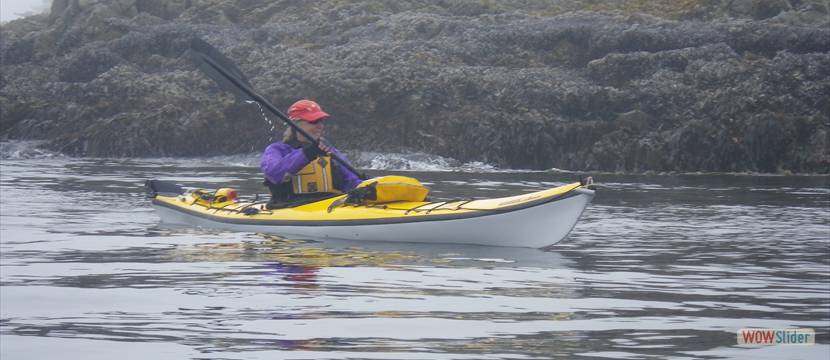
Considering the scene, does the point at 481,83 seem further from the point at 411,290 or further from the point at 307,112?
the point at 411,290

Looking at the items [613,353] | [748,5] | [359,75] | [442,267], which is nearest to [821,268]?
[442,267]

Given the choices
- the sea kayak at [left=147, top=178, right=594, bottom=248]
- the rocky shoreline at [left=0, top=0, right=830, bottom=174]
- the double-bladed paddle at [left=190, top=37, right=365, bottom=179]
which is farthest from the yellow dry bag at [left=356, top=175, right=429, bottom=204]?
the rocky shoreline at [left=0, top=0, right=830, bottom=174]

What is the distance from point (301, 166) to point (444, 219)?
1.88 m

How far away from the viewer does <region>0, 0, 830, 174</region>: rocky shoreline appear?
23188 mm

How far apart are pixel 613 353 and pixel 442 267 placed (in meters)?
3.65

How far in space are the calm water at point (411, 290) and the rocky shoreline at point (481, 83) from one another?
862 cm

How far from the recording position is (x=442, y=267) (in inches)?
370

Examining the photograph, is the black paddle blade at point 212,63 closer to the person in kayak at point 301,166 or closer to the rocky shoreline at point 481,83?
the person in kayak at point 301,166

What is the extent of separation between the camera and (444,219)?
10.7 metres

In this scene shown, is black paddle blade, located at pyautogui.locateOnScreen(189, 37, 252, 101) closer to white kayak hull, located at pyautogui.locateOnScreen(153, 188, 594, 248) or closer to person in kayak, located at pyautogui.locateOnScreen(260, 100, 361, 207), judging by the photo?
person in kayak, located at pyautogui.locateOnScreen(260, 100, 361, 207)

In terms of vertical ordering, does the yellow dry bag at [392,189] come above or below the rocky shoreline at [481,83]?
below

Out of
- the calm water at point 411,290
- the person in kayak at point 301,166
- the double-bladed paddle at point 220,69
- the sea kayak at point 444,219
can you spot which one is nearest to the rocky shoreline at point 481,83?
the calm water at point 411,290

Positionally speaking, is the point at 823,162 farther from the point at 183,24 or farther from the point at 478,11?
the point at 183,24

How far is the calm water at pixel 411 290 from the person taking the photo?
6.05 m
